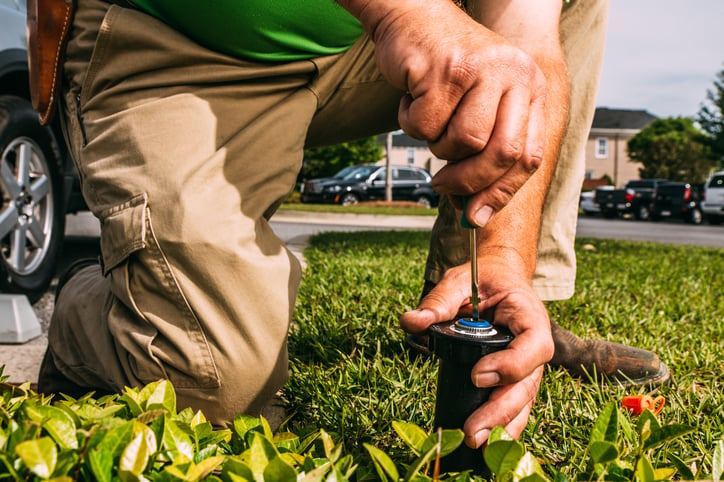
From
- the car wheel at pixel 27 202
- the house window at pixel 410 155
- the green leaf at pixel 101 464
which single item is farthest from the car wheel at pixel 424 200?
the house window at pixel 410 155

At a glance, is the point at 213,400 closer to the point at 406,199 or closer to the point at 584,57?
the point at 584,57

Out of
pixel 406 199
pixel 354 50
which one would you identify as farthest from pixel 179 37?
pixel 406 199

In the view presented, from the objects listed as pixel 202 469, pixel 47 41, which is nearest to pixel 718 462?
pixel 202 469

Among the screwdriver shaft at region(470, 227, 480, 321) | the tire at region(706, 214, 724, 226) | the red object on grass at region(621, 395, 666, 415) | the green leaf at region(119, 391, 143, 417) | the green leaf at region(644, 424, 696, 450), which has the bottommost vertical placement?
the tire at region(706, 214, 724, 226)

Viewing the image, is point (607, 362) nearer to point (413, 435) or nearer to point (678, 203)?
point (413, 435)

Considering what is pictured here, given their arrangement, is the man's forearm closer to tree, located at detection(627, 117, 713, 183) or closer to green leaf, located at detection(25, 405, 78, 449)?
green leaf, located at detection(25, 405, 78, 449)

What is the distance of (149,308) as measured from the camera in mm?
1582

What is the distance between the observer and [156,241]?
154cm

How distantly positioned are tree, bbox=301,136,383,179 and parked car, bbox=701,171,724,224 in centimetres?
1866

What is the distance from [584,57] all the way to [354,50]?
84 cm

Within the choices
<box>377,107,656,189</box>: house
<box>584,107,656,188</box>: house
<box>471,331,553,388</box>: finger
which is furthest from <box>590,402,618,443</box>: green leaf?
<box>584,107,656,188</box>: house

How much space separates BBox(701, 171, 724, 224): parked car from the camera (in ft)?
69.2

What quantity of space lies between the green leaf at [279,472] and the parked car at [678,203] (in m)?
24.6

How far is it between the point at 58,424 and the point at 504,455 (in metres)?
0.65
